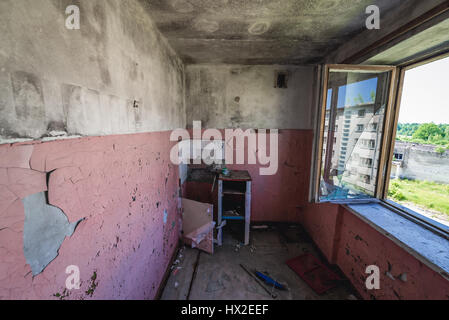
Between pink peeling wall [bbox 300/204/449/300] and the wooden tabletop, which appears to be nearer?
pink peeling wall [bbox 300/204/449/300]

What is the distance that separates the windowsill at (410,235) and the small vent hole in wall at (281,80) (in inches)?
81.7

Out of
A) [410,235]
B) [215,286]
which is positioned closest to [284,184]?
[410,235]

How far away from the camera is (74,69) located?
84cm

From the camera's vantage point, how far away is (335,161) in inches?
92.2

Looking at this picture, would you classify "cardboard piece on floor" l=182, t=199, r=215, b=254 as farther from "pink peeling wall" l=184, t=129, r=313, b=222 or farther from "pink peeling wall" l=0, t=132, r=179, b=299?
"pink peeling wall" l=0, t=132, r=179, b=299

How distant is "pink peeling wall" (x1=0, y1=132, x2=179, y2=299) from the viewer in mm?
623

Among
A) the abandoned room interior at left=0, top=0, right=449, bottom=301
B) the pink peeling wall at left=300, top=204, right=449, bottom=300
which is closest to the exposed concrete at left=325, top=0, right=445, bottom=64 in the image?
the abandoned room interior at left=0, top=0, right=449, bottom=301

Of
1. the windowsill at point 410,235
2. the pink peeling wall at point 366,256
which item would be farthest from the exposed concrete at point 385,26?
the pink peeling wall at point 366,256

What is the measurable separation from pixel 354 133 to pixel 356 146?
16 cm

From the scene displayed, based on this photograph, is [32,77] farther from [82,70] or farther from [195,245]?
[195,245]

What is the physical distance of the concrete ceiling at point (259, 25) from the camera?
1.47 metres

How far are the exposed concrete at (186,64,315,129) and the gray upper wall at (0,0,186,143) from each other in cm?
144
